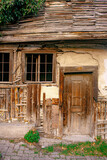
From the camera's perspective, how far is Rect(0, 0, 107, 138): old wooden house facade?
451 cm

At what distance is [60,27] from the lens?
4500 mm

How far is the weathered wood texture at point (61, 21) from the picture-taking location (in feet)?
14.7

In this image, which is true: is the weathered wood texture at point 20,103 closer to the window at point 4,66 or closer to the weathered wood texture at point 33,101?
the weathered wood texture at point 33,101

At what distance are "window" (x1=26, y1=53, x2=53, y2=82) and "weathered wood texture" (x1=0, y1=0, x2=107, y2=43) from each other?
2.49ft

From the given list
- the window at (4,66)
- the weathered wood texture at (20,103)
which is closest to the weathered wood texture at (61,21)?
the window at (4,66)

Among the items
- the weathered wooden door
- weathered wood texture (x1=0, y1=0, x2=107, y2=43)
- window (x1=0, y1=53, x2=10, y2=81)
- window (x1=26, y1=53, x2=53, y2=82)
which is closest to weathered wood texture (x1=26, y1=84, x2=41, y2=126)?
window (x1=26, y1=53, x2=53, y2=82)

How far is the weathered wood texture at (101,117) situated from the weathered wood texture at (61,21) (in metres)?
2.79

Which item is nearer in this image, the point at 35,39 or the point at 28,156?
the point at 28,156

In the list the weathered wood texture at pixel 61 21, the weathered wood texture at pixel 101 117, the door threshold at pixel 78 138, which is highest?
the weathered wood texture at pixel 61 21

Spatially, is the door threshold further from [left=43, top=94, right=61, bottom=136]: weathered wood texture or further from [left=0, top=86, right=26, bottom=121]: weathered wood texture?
[left=0, top=86, right=26, bottom=121]: weathered wood texture

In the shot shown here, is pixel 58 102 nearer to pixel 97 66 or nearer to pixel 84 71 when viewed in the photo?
pixel 84 71

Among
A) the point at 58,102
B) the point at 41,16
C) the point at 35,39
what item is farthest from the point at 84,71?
the point at 41,16

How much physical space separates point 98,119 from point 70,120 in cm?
106

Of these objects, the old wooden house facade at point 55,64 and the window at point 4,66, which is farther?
the window at point 4,66
